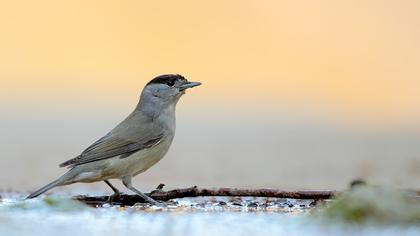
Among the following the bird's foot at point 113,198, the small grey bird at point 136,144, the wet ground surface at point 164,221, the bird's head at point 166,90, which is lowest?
the wet ground surface at point 164,221

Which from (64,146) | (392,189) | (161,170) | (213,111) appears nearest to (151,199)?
(392,189)

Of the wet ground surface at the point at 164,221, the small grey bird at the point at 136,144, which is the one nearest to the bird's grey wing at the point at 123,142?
the small grey bird at the point at 136,144

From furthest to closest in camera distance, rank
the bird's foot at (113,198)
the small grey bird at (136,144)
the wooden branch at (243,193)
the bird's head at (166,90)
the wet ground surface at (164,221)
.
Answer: the bird's head at (166,90), the small grey bird at (136,144), the bird's foot at (113,198), the wooden branch at (243,193), the wet ground surface at (164,221)

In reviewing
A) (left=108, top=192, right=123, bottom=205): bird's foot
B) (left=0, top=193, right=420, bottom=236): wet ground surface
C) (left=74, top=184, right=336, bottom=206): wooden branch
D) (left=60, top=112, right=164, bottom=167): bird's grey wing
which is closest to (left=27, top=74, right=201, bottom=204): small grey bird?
(left=60, top=112, right=164, bottom=167): bird's grey wing

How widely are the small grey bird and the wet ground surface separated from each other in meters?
1.22

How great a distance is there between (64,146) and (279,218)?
8013mm

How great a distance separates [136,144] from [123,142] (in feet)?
0.40

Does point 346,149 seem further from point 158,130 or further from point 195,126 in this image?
point 158,130

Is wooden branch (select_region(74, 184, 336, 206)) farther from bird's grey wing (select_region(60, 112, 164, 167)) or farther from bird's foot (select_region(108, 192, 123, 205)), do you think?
bird's grey wing (select_region(60, 112, 164, 167))

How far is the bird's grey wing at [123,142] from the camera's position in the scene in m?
7.78

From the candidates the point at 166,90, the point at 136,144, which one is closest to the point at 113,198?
the point at 136,144

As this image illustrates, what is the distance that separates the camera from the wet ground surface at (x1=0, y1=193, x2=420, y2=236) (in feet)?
15.6

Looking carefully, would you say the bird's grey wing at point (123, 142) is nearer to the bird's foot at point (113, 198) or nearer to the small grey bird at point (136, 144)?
the small grey bird at point (136, 144)

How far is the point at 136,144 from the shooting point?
8.07 m
